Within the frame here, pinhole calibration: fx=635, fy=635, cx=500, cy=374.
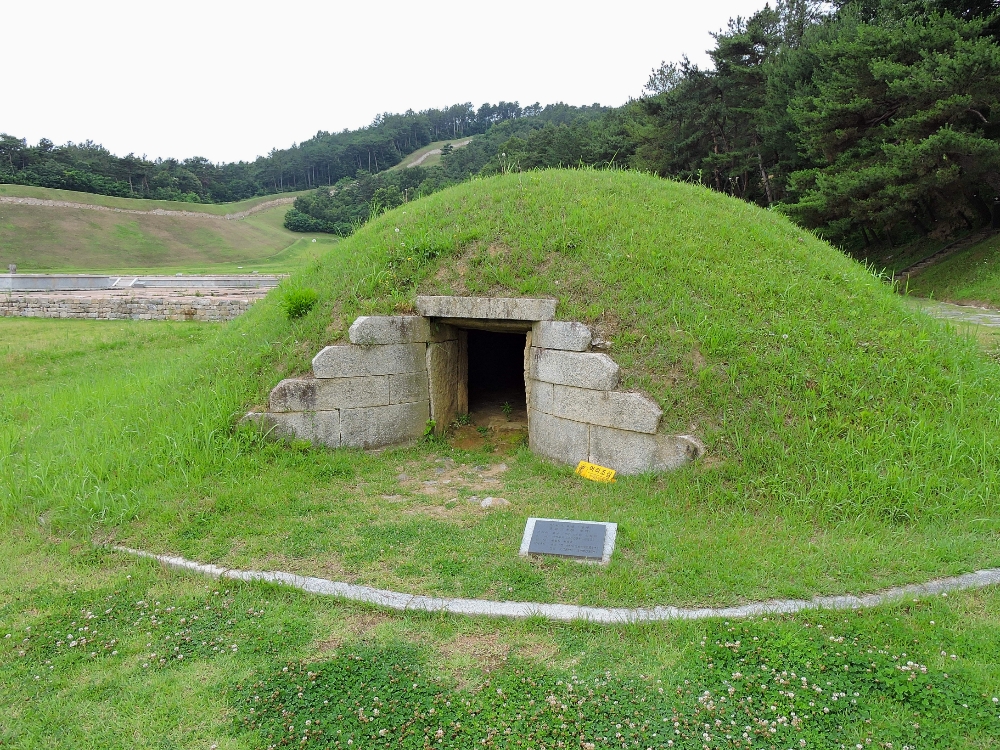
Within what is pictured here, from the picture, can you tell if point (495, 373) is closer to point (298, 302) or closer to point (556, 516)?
point (298, 302)

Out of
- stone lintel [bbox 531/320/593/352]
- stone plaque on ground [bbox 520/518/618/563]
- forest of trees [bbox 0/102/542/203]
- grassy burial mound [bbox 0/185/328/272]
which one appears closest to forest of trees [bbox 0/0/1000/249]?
stone lintel [bbox 531/320/593/352]

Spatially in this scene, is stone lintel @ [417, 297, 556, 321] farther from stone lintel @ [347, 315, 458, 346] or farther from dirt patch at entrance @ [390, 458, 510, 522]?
dirt patch at entrance @ [390, 458, 510, 522]

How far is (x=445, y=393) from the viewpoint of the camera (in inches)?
265

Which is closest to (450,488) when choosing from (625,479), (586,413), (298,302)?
(586,413)

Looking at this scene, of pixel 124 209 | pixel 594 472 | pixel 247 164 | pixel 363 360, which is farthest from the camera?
pixel 247 164

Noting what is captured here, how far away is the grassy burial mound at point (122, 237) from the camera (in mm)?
35375

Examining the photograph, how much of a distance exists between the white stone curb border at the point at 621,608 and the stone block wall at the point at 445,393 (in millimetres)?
1651

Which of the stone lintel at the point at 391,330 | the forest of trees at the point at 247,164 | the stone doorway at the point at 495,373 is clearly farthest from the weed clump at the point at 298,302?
the forest of trees at the point at 247,164

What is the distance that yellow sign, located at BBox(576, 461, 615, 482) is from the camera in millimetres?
5328

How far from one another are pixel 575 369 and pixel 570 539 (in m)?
1.82

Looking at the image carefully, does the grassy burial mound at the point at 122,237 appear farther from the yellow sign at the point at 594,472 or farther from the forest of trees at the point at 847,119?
the yellow sign at the point at 594,472

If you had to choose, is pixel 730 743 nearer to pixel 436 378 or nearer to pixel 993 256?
pixel 436 378

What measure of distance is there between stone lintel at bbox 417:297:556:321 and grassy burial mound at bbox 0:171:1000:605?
131mm

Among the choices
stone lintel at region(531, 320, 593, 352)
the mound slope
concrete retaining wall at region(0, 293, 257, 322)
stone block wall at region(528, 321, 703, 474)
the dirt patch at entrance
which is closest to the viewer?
the mound slope
